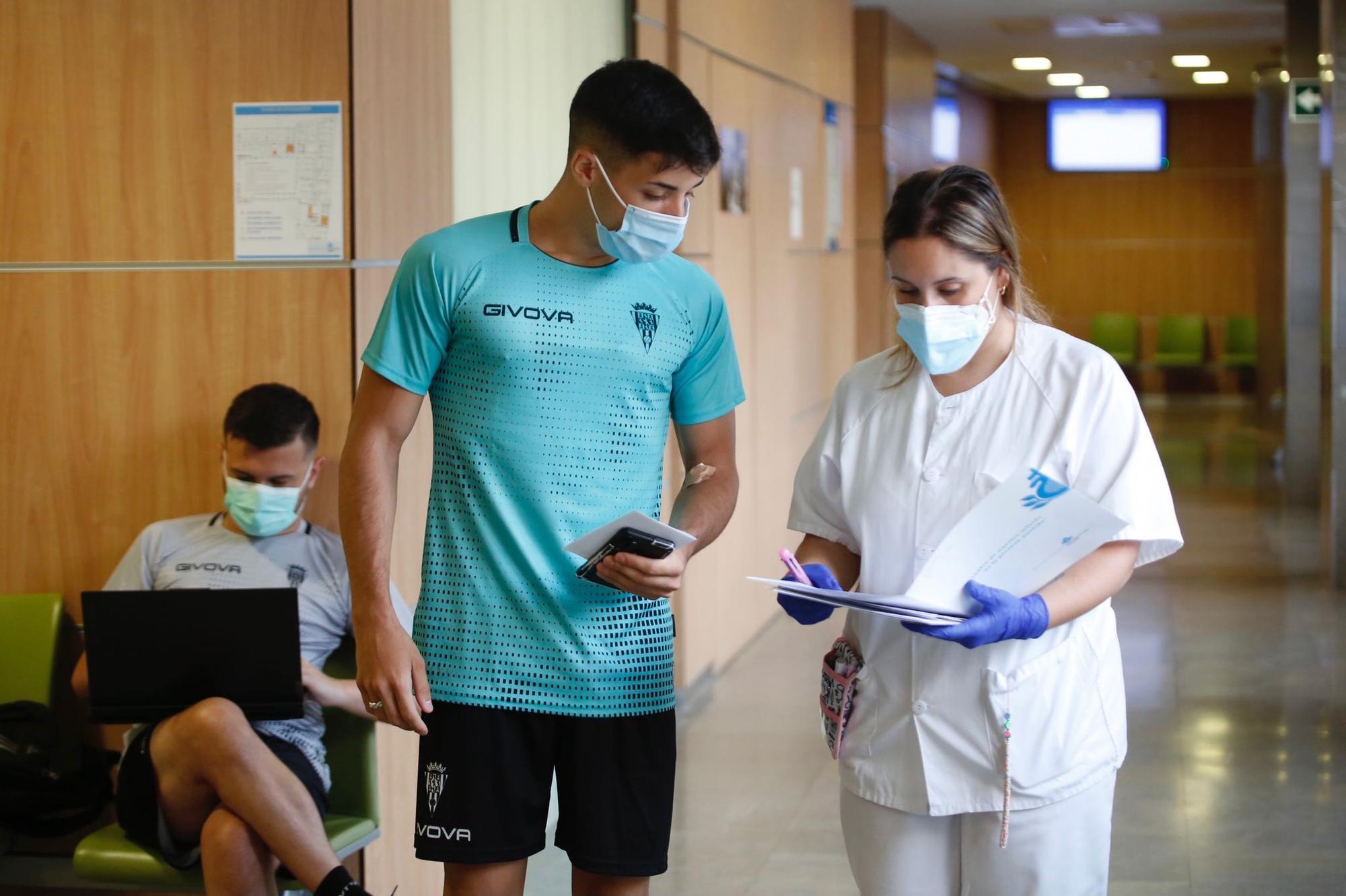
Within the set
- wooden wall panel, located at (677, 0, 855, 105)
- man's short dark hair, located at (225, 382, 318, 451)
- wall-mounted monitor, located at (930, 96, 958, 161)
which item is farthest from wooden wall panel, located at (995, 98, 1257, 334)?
man's short dark hair, located at (225, 382, 318, 451)

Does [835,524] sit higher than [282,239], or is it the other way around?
[282,239]

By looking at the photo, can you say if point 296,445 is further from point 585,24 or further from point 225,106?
point 585,24

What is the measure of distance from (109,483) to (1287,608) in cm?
599

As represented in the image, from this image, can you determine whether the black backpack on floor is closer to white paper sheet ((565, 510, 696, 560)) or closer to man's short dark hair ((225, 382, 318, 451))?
man's short dark hair ((225, 382, 318, 451))

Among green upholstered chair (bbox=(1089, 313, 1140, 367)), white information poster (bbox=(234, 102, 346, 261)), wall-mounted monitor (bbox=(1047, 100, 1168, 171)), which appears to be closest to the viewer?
white information poster (bbox=(234, 102, 346, 261))

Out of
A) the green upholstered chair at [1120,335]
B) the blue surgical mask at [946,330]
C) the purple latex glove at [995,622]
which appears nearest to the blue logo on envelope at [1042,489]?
the purple latex glove at [995,622]

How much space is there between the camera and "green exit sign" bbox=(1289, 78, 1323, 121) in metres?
10.4

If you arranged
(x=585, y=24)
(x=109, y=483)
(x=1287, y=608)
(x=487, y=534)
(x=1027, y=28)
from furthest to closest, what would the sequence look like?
(x=1027, y=28) < (x=1287, y=608) < (x=585, y=24) < (x=109, y=483) < (x=487, y=534)

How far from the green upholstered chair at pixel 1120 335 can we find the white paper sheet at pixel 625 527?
700 inches

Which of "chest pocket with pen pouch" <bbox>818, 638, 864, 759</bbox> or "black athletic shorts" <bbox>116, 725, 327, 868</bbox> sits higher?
"chest pocket with pen pouch" <bbox>818, 638, 864, 759</bbox>

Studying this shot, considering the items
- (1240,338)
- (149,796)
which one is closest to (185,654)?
(149,796)

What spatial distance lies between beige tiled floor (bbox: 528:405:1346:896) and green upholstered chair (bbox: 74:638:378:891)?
33.0 inches

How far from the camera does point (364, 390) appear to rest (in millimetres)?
2170

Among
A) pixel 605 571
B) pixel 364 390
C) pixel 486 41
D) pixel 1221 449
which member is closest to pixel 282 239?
pixel 486 41
